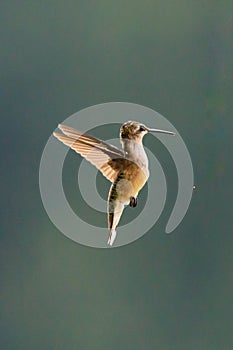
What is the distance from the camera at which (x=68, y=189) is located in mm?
1400

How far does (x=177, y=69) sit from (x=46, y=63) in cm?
33

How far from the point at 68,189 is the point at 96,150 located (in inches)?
29.4

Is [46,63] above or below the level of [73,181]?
above

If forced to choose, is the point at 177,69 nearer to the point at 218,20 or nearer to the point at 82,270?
the point at 218,20

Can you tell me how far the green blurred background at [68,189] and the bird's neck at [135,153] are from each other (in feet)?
2.55

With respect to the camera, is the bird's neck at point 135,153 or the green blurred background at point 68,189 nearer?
the bird's neck at point 135,153

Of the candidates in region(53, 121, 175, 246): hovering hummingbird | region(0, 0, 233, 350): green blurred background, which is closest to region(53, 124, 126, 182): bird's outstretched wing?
region(53, 121, 175, 246): hovering hummingbird

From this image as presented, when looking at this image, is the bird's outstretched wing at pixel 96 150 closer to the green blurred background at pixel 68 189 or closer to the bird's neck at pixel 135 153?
the bird's neck at pixel 135 153

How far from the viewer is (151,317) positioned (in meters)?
1.45

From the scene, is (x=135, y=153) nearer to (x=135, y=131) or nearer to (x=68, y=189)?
(x=135, y=131)

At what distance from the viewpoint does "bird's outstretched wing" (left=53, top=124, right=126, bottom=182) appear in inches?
25.4

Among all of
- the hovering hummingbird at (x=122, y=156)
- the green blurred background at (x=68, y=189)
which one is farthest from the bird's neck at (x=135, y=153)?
the green blurred background at (x=68, y=189)

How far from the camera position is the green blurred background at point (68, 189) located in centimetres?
142

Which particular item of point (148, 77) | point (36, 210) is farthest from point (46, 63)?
point (36, 210)
